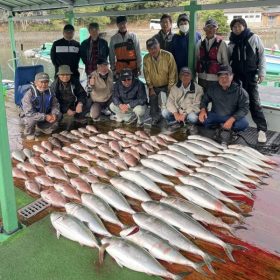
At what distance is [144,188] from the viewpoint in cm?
338

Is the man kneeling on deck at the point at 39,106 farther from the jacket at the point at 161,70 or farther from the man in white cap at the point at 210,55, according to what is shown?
the man in white cap at the point at 210,55

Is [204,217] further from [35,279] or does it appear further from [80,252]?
[35,279]

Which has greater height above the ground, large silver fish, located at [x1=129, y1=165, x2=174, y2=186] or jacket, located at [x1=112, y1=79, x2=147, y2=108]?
jacket, located at [x1=112, y1=79, x2=147, y2=108]

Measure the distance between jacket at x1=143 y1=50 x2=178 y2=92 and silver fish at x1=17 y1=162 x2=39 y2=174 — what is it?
2.96 metres

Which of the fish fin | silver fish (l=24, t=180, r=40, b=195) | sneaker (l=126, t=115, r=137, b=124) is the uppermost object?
sneaker (l=126, t=115, r=137, b=124)

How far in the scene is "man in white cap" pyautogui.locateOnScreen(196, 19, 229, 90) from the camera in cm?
545

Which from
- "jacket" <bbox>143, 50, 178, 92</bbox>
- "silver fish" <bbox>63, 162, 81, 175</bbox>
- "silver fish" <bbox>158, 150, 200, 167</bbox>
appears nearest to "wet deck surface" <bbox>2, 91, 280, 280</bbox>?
"silver fish" <bbox>63, 162, 81, 175</bbox>

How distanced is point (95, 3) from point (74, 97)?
7.18 feet

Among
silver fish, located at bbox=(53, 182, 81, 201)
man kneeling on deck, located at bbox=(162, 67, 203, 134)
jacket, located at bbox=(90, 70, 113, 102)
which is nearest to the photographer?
silver fish, located at bbox=(53, 182, 81, 201)

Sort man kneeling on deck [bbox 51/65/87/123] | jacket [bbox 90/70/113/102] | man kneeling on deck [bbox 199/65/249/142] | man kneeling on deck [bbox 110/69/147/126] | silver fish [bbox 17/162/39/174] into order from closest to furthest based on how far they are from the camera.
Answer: silver fish [bbox 17/162/39/174]
man kneeling on deck [bbox 199/65/249/142]
man kneeling on deck [bbox 51/65/87/123]
man kneeling on deck [bbox 110/69/147/126]
jacket [bbox 90/70/113/102]

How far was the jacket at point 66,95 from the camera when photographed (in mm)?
5875

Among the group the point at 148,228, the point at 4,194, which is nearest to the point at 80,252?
the point at 148,228

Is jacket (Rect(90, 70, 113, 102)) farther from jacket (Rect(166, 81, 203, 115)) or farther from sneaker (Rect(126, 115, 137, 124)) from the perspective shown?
jacket (Rect(166, 81, 203, 115))

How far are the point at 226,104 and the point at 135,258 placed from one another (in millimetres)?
3461
